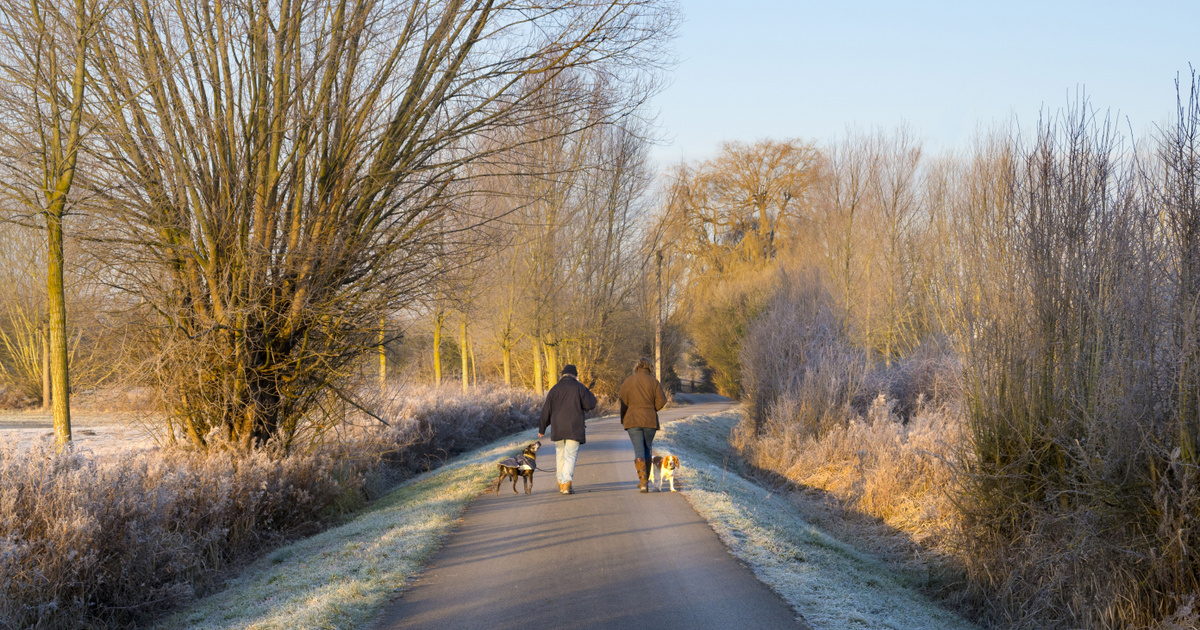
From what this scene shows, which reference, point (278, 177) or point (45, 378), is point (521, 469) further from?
point (45, 378)

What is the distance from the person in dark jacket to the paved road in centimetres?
73

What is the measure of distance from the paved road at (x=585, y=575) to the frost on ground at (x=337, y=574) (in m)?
0.24

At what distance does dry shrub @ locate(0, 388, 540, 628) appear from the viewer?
661 centimetres

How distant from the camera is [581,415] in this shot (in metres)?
11.4

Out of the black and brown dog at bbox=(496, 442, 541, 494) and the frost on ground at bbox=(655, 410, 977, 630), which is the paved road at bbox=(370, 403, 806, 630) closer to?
the frost on ground at bbox=(655, 410, 977, 630)

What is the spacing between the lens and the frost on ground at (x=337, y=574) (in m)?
6.06

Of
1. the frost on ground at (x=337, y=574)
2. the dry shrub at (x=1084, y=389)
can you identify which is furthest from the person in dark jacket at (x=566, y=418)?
→ the dry shrub at (x=1084, y=389)

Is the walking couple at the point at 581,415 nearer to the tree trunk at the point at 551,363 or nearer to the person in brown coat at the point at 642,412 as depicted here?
the person in brown coat at the point at 642,412

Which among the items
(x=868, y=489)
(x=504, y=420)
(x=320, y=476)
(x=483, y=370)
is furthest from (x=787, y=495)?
(x=483, y=370)

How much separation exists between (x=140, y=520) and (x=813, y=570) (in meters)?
6.67

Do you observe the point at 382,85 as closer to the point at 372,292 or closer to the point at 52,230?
the point at 372,292

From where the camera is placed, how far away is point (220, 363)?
11.5 metres

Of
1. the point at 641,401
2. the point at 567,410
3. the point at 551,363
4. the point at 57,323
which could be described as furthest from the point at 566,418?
the point at 551,363

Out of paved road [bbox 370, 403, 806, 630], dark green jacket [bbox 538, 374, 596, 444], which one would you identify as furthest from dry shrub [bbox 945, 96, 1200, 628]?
dark green jacket [bbox 538, 374, 596, 444]
